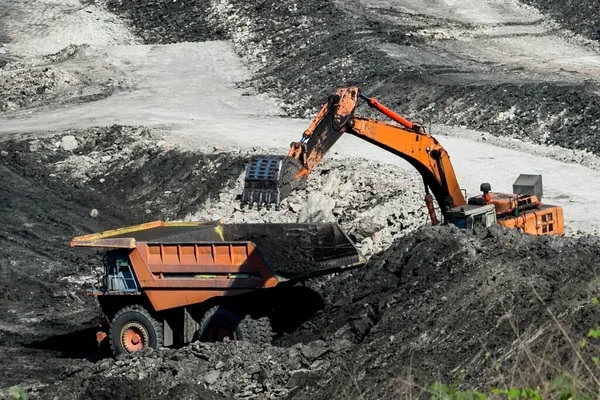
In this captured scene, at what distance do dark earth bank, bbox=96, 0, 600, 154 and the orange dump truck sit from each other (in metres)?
11.8

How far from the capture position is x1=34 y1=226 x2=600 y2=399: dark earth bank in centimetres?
1211

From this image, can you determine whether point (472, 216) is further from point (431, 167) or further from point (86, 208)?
point (86, 208)

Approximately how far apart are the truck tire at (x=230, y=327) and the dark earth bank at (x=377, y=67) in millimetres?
13128

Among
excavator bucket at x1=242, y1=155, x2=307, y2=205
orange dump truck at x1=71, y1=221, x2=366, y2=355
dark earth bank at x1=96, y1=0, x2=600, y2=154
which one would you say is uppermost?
dark earth bank at x1=96, y1=0, x2=600, y2=154

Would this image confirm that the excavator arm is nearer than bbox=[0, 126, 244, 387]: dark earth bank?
Yes

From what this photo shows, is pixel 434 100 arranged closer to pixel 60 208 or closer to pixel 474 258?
pixel 60 208

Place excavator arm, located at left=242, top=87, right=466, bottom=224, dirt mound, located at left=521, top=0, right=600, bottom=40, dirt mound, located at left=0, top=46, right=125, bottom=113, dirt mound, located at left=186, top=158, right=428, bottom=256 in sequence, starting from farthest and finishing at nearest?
dirt mound, located at left=521, top=0, right=600, bottom=40 → dirt mound, located at left=0, top=46, right=125, bottom=113 → dirt mound, located at left=186, top=158, right=428, bottom=256 → excavator arm, located at left=242, top=87, right=466, bottom=224

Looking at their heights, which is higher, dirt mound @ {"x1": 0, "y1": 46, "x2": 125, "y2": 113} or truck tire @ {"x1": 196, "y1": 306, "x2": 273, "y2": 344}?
dirt mound @ {"x1": 0, "y1": 46, "x2": 125, "y2": 113}

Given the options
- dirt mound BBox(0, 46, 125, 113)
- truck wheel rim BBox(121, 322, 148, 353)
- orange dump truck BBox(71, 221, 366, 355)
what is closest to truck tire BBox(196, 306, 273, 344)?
orange dump truck BBox(71, 221, 366, 355)

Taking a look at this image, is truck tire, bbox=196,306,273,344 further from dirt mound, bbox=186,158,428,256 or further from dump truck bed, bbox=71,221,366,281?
dirt mound, bbox=186,158,428,256

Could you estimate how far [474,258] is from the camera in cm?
1577

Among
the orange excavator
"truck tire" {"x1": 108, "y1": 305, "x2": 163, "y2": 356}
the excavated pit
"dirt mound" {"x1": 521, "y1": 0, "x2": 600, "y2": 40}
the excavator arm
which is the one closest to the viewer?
"truck tire" {"x1": 108, "y1": 305, "x2": 163, "y2": 356}

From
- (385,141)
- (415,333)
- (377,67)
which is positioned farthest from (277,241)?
(377,67)

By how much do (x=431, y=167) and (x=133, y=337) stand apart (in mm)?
5673
